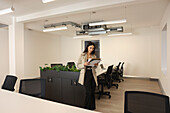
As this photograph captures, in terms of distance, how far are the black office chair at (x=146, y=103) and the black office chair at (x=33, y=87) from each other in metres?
1.31

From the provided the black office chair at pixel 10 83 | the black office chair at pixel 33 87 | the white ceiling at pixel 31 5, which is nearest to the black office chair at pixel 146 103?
the black office chair at pixel 33 87

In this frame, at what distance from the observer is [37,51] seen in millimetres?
7367

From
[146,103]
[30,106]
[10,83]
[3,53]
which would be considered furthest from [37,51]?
[146,103]

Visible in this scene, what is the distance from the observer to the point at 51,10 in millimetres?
4020

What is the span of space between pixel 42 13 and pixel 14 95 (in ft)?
10.4

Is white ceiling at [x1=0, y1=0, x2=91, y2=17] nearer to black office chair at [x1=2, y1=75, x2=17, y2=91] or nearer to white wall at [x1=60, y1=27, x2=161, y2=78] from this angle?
black office chair at [x1=2, y1=75, x2=17, y2=91]

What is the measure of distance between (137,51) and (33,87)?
21.1 ft

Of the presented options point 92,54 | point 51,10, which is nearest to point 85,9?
point 51,10

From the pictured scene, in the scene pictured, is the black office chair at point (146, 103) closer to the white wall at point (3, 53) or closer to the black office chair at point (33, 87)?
the black office chair at point (33, 87)

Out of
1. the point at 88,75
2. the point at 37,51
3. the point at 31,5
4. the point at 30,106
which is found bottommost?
the point at 30,106

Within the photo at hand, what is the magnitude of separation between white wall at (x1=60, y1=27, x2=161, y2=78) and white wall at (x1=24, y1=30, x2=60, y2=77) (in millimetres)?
3403

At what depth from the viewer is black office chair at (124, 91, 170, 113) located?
1198 millimetres

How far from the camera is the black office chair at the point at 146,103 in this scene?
3.93ft

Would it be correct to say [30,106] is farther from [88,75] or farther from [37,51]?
[37,51]
